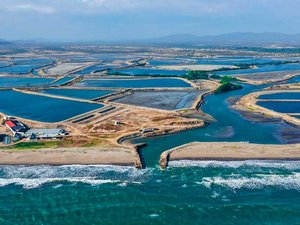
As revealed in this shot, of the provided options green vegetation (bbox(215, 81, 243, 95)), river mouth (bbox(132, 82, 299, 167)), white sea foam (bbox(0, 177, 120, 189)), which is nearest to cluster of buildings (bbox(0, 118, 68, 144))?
river mouth (bbox(132, 82, 299, 167))

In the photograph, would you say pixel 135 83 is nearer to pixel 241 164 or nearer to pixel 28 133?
pixel 28 133

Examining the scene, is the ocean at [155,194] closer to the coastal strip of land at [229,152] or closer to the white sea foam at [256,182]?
the white sea foam at [256,182]

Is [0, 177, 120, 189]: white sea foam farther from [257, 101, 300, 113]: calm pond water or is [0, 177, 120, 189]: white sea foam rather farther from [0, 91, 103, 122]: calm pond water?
[257, 101, 300, 113]: calm pond water

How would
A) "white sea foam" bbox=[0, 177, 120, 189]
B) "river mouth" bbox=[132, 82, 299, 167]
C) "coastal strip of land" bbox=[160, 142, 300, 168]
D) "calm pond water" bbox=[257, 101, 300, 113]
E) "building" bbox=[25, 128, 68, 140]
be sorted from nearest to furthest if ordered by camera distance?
"white sea foam" bbox=[0, 177, 120, 189], "coastal strip of land" bbox=[160, 142, 300, 168], "river mouth" bbox=[132, 82, 299, 167], "building" bbox=[25, 128, 68, 140], "calm pond water" bbox=[257, 101, 300, 113]

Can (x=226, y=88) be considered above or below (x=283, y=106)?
above

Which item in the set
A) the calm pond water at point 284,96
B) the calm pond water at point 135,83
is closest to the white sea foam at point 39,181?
the calm pond water at point 284,96

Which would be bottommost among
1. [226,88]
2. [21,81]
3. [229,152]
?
[229,152]

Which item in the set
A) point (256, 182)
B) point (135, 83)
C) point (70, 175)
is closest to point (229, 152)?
point (256, 182)

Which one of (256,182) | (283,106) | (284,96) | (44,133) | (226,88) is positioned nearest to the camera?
(256,182)
